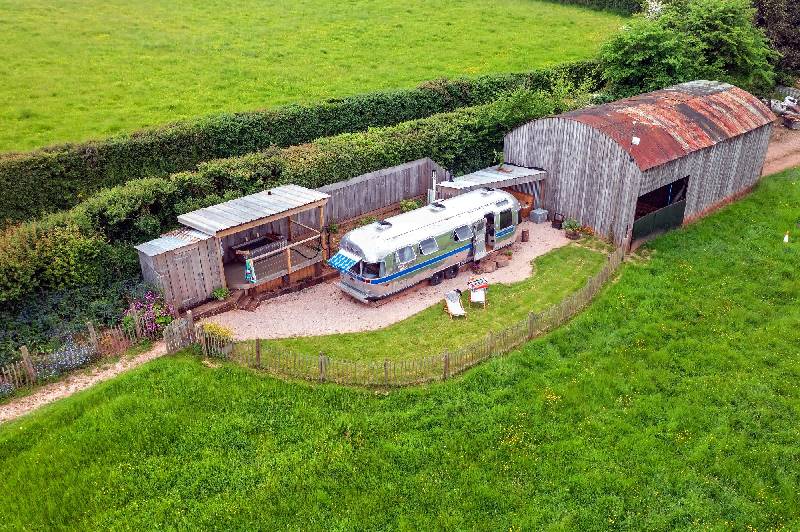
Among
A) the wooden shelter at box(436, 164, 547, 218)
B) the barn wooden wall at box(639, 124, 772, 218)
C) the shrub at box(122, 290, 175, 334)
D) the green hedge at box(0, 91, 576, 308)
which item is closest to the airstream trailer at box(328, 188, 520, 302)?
the wooden shelter at box(436, 164, 547, 218)

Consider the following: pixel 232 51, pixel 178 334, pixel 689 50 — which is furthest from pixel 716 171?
pixel 232 51

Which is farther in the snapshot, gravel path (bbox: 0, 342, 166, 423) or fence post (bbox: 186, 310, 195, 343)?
fence post (bbox: 186, 310, 195, 343)

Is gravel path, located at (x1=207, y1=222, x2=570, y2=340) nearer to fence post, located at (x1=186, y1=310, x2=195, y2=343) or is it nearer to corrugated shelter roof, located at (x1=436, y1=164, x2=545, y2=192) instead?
fence post, located at (x1=186, y1=310, x2=195, y2=343)

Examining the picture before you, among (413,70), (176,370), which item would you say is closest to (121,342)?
(176,370)

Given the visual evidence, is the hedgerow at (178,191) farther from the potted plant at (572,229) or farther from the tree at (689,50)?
the potted plant at (572,229)

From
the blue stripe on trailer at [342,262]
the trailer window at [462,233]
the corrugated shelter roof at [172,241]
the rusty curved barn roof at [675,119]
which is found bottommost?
the blue stripe on trailer at [342,262]

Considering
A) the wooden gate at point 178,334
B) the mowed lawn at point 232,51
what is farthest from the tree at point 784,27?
the wooden gate at point 178,334
